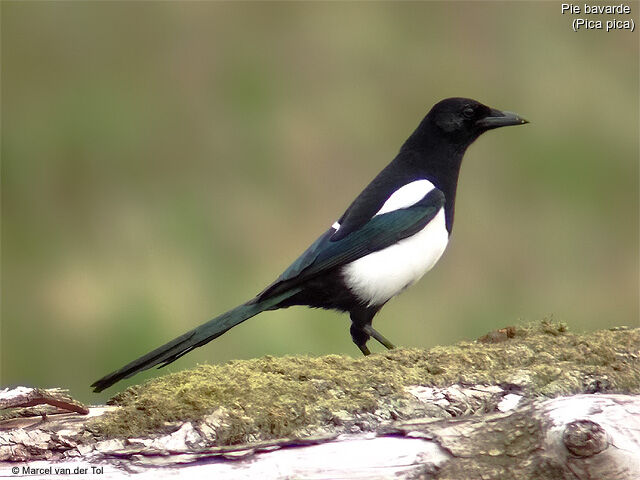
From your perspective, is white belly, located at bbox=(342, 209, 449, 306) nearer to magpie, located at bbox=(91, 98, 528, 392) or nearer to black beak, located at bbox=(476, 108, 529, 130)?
magpie, located at bbox=(91, 98, 528, 392)

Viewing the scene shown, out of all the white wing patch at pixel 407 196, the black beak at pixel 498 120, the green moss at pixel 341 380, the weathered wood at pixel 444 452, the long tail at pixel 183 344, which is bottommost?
the weathered wood at pixel 444 452

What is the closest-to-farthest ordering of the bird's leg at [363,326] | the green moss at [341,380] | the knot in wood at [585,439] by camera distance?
the knot in wood at [585,439]
the green moss at [341,380]
the bird's leg at [363,326]

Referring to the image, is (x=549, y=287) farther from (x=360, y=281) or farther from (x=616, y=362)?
(x=616, y=362)

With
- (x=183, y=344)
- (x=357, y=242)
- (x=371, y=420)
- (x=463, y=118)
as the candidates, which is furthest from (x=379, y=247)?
(x=371, y=420)

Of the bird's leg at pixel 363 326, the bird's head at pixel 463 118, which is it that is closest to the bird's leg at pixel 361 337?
the bird's leg at pixel 363 326

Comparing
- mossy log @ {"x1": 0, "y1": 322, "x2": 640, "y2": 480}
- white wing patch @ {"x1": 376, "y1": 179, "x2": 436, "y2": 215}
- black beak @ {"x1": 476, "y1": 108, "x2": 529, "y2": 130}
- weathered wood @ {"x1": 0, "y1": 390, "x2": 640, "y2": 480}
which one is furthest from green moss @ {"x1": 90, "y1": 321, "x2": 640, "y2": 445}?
black beak @ {"x1": 476, "y1": 108, "x2": 529, "y2": 130}

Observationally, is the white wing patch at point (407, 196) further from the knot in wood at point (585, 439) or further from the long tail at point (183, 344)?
the knot in wood at point (585, 439)
